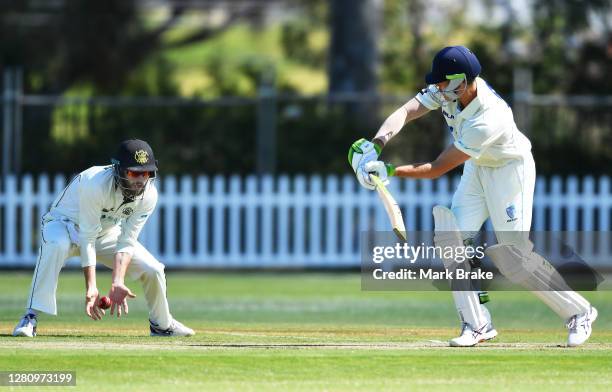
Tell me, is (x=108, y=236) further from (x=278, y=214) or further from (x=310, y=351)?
(x=278, y=214)

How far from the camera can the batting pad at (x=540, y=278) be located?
920 cm

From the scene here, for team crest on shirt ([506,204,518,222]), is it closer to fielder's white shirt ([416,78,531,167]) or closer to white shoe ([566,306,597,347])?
fielder's white shirt ([416,78,531,167])

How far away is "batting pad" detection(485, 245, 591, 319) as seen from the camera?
362 inches

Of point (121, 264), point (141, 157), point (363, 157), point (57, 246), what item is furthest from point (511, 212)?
point (57, 246)

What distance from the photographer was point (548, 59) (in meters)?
22.6

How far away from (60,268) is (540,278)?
3316 millimetres

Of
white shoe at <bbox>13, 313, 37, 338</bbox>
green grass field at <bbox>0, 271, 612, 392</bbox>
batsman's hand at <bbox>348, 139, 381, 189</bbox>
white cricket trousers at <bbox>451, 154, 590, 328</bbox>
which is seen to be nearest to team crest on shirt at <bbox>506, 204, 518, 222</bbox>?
white cricket trousers at <bbox>451, 154, 590, 328</bbox>

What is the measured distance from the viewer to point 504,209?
922 centimetres

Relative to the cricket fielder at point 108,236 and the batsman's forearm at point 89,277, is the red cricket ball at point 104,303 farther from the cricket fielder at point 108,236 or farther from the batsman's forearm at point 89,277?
the batsman's forearm at point 89,277

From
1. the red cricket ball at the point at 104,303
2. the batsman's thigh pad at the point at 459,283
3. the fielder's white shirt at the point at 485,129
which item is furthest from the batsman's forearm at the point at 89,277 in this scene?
the fielder's white shirt at the point at 485,129

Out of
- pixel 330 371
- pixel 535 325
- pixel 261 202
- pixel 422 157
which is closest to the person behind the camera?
pixel 330 371

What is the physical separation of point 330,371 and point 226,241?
1066 cm

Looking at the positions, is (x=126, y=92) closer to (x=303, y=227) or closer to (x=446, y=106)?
(x=303, y=227)

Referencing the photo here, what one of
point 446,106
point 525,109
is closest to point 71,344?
point 446,106
